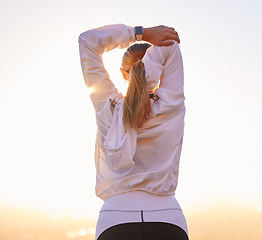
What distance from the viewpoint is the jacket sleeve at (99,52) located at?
205 cm

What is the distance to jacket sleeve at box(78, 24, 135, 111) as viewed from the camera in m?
2.05

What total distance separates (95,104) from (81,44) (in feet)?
1.20

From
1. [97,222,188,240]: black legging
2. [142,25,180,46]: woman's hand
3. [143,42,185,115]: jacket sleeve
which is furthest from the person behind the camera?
[142,25,180,46]: woman's hand

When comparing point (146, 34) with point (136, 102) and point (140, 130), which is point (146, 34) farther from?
point (140, 130)

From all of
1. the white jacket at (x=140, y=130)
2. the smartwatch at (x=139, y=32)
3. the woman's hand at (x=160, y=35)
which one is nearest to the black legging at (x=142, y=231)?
the white jacket at (x=140, y=130)

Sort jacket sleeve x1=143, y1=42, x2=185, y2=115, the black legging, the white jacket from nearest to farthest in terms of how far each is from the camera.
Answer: the black legging → the white jacket → jacket sleeve x1=143, y1=42, x2=185, y2=115

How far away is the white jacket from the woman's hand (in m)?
0.07

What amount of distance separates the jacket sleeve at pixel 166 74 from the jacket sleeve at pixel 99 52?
22 centimetres

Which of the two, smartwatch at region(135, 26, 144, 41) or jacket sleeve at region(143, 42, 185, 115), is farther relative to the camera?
smartwatch at region(135, 26, 144, 41)

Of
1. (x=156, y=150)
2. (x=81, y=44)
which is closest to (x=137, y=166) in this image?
(x=156, y=150)

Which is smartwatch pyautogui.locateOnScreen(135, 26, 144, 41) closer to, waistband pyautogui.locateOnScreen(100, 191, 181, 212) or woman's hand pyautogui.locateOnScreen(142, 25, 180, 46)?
woman's hand pyautogui.locateOnScreen(142, 25, 180, 46)

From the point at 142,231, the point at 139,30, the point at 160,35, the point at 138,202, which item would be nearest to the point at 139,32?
the point at 139,30

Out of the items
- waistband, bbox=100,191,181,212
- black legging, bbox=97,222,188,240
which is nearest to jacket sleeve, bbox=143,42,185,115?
waistband, bbox=100,191,181,212

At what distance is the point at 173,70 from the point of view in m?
2.09
